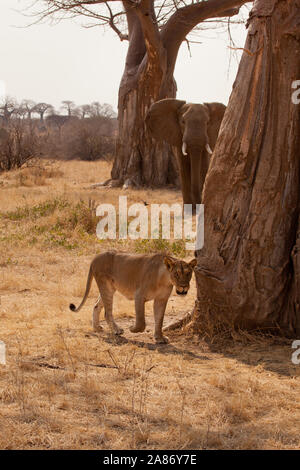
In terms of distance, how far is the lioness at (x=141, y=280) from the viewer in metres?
5.23

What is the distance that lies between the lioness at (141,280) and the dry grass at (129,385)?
21 centimetres

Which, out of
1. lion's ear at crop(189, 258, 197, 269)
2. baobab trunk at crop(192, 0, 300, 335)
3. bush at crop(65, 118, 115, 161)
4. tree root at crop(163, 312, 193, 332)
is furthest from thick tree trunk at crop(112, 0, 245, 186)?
bush at crop(65, 118, 115, 161)

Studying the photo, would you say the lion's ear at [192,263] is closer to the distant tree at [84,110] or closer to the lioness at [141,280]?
the lioness at [141,280]

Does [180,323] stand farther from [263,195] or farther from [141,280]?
[263,195]

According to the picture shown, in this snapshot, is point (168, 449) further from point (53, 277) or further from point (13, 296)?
point (53, 277)

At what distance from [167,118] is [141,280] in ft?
26.4

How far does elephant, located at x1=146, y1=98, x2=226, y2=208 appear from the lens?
12359 millimetres

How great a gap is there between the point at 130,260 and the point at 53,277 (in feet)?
9.02

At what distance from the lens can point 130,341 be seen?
5574mm

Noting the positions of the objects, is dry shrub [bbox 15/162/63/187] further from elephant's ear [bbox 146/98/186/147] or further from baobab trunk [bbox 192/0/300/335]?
baobab trunk [bbox 192/0/300/335]

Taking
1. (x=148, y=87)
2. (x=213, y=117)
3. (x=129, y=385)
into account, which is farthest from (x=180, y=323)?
(x=148, y=87)

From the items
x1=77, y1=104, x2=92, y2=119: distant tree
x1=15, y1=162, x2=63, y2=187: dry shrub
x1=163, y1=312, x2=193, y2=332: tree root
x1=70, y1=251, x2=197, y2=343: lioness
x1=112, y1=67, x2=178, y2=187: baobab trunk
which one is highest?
x1=77, y1=104, x2=92, y2=119: distant tree

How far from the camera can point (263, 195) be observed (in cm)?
535

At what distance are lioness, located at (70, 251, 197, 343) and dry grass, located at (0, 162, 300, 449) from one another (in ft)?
0.70
